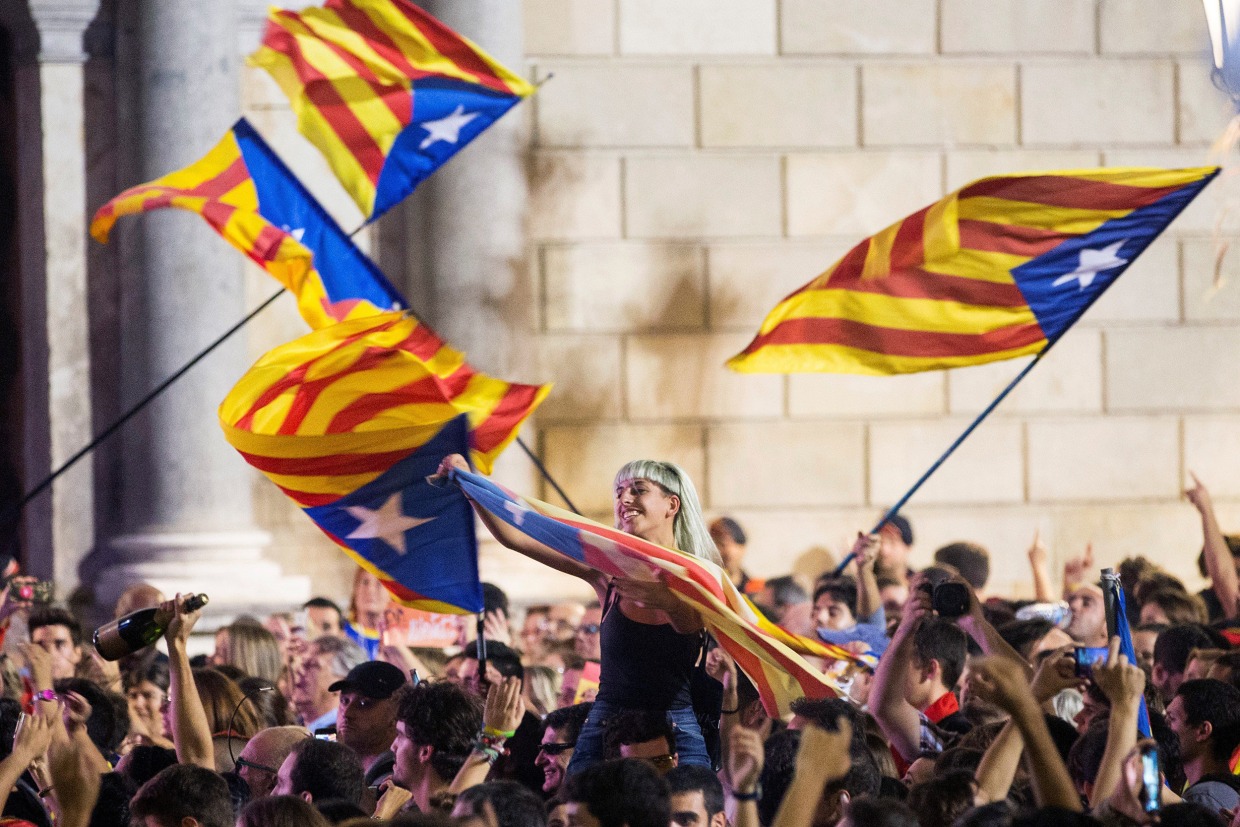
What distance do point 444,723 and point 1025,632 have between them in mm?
2762

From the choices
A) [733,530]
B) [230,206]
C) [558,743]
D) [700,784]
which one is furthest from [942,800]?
[733,530]

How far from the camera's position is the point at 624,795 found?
4102mm

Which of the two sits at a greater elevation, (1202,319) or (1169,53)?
(1169,53)

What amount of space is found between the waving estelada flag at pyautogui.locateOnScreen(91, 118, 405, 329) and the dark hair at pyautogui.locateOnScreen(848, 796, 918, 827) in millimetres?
4929

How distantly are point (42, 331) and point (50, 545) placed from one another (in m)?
1.33

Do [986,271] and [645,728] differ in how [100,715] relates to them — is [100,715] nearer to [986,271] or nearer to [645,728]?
[645,728]

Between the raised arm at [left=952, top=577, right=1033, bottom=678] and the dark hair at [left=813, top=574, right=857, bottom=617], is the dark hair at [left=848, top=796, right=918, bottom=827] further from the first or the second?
the dark hair at [left=813, top=574, right=857, bottom=617]

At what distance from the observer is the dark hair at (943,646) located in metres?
6.37

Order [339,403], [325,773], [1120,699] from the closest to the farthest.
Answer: [1120,699] < [325,773] < [339,403]

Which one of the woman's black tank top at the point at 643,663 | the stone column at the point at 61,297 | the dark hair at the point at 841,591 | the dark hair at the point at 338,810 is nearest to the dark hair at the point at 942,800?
the woman's black tank top at the point at 643,663

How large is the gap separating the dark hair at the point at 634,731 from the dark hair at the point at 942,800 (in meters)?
0.84

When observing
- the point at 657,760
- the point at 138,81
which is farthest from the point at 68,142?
the point at 657,760

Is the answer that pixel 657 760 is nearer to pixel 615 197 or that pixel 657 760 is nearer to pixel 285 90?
pixel 285 90

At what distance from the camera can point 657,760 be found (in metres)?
5.18
